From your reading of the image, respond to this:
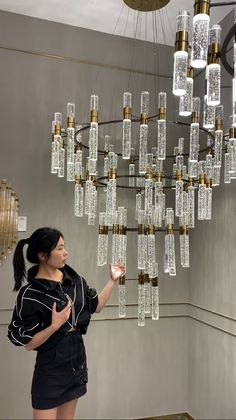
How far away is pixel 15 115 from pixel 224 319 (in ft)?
6.98

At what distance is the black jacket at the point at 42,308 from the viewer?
182cm

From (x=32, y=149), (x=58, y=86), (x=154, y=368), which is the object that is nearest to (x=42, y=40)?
(x=58, y=86)

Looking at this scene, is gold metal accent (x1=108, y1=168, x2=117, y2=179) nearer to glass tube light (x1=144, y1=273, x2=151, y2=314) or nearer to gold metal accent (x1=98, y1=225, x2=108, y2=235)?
gold metal accent (x1=98, y1=225, x2=108, y2=235)

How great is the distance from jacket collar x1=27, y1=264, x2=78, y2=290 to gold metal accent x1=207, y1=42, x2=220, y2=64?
1244 mm

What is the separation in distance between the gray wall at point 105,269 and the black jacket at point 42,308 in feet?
3.24

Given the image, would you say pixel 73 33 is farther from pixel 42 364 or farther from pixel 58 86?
pixel 42 364

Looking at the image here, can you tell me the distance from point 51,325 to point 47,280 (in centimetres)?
24

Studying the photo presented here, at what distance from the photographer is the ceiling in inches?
110

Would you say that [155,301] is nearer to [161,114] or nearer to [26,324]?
[26,324]

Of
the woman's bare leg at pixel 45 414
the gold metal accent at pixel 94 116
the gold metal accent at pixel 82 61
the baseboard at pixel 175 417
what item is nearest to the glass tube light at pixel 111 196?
the gold metal accent at pixel 94 116

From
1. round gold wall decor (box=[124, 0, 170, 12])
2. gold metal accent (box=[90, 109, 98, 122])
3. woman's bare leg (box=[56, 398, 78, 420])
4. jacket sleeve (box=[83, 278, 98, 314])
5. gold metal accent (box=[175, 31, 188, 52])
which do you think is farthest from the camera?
round gold wall decor (box=[124, 0, 170, 12])

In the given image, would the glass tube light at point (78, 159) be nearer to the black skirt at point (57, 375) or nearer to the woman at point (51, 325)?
the woman at point (51, 325)

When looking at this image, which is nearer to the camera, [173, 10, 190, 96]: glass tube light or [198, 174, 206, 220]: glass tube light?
[173, 10, 190, 96]: glass tube light

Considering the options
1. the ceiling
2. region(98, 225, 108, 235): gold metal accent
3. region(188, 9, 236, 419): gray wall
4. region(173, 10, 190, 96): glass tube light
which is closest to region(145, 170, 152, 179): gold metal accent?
region(98, 225, 108, 235): gold metal accent
